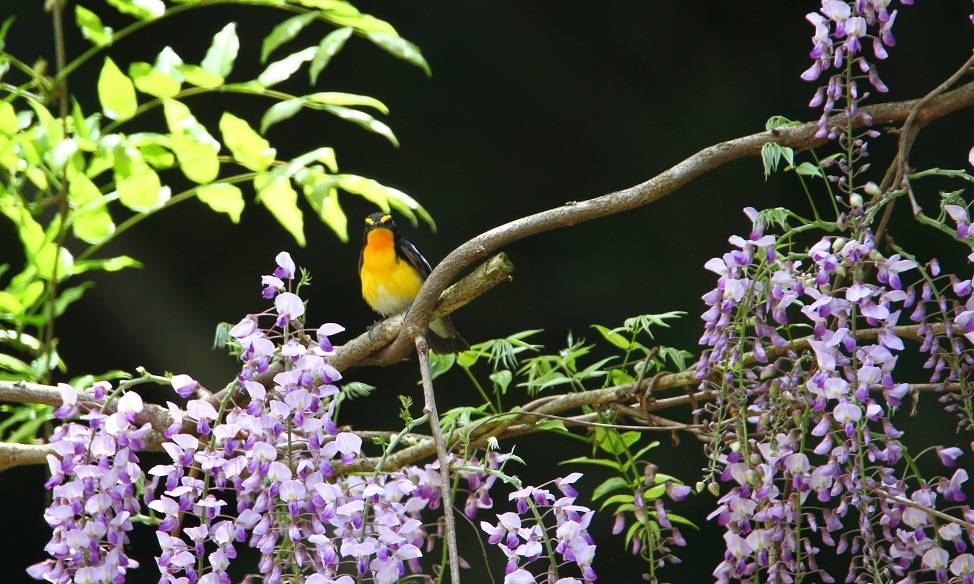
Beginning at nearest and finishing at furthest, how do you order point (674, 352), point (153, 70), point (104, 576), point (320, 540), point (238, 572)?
point (320, 540)
point (104, 576)
point (674, 352)
point (153, 70)
point (238, 572)

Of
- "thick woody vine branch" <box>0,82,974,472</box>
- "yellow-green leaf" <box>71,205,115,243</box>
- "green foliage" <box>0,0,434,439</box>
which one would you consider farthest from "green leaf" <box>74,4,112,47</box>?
"thick woody vine branch" <box>0,82,974,472</box>

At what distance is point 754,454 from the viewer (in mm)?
1097

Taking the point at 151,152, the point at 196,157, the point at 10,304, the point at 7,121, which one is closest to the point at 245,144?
the point at 196,157

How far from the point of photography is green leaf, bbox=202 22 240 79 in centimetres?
138

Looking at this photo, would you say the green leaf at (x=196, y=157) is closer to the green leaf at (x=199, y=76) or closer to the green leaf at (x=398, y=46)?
the green leaf at (x=199, y=76)

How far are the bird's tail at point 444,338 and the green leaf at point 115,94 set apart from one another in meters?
0.67

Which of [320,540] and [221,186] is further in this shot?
[221,186]

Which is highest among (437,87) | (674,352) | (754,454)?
(437,87)

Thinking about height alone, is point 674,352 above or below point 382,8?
below

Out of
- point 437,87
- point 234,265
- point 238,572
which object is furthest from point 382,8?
point 238,572

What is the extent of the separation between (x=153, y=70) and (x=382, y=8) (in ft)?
4.16

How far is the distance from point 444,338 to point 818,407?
1025 mm

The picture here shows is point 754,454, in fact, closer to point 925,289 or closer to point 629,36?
point 925,289

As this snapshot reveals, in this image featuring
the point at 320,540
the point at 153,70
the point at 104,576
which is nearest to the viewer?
the point at 320,540
